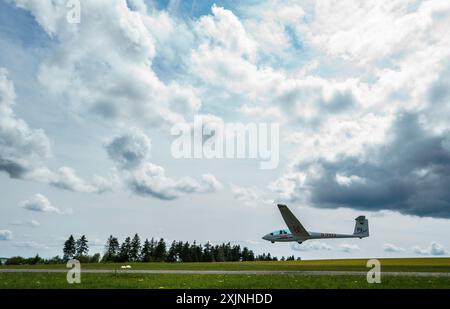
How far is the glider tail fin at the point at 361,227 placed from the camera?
81.8m

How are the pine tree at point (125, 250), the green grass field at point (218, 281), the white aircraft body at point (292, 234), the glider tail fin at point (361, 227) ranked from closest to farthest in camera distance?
the green grass field at point (218, 281) < the white aircraft body at point (292, 234) < the glider tail fin at point (361, 227) < the pine tree at point (125, 250)

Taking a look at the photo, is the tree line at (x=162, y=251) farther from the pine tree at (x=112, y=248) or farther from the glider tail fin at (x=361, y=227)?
the glider tail fin at (x=361, y=227)

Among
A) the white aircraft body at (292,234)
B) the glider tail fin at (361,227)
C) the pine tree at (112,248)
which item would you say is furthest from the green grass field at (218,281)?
the pine tree at (112,248)

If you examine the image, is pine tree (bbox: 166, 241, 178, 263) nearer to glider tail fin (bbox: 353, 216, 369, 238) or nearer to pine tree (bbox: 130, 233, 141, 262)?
pine tree (bbox: 130, 233, 141, 262)

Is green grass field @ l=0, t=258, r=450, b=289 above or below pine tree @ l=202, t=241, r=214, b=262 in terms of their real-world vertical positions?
above

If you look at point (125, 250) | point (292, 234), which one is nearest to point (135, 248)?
point (125, 250)

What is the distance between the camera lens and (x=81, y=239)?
14488cm

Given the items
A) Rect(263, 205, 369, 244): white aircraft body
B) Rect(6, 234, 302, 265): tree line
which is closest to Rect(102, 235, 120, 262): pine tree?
Rect(6, 234, 302, 265): tree line

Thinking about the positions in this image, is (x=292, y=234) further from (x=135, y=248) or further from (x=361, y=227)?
(x=135, y=248)

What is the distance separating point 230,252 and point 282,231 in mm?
93482

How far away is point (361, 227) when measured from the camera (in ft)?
271

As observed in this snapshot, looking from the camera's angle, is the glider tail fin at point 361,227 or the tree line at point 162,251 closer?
the glider tail fin at point 361,227

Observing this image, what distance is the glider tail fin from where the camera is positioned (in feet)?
268
